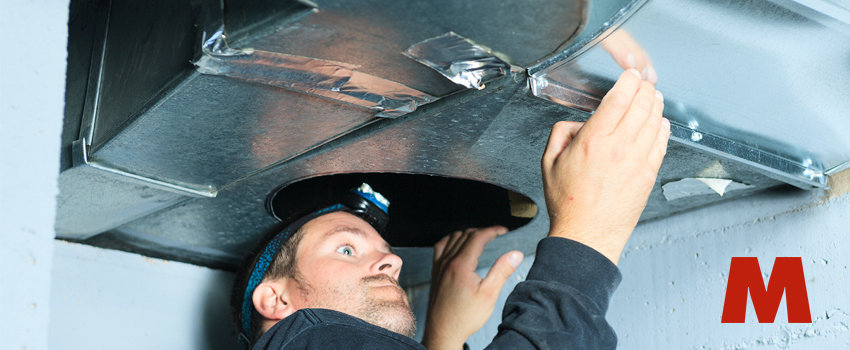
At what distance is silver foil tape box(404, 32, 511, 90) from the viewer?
34.5 inches

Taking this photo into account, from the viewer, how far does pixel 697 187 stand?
1.39m

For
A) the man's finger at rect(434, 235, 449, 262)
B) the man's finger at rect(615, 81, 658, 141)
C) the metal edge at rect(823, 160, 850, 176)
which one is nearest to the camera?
the man's finger at rect(615, 81, 658, 141)

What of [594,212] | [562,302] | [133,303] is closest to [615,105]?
[594,212]

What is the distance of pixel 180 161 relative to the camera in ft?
4.08

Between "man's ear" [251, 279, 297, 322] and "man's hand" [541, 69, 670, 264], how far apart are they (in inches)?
27.1

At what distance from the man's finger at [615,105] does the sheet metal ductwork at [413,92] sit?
1.3 inches

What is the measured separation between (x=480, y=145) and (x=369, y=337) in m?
0.34

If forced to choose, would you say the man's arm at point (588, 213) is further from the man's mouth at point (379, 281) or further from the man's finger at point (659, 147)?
the man's mouth at point (379, 281)

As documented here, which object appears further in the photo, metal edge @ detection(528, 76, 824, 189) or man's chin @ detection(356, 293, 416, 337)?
man's chin @ detection(356, 293, 416, 337)

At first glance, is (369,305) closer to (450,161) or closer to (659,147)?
(450,161)

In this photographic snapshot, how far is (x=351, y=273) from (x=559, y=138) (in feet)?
1.85

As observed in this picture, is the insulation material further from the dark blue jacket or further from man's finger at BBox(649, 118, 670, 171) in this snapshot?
the dark blue jacket

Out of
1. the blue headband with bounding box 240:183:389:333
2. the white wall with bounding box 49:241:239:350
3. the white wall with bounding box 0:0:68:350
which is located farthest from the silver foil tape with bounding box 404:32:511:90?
the white wall with bounding box 49:241:239:350

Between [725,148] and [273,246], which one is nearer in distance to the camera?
[725,148]
